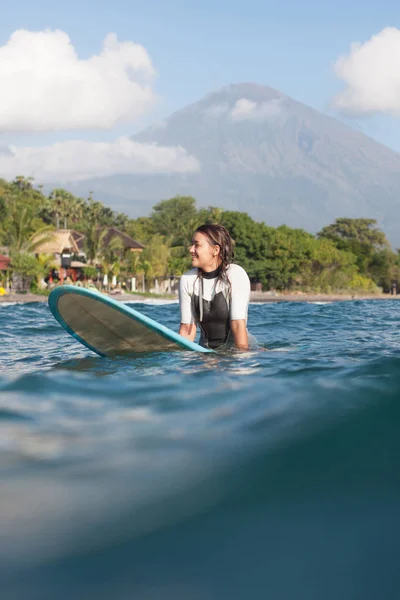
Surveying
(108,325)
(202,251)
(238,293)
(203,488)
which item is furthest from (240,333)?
(203,488)

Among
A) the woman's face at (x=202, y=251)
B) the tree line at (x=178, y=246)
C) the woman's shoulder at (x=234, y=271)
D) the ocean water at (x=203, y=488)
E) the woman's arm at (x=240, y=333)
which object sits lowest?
the ocean water at (x=203, y=488)

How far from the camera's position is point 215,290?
5.16 metres

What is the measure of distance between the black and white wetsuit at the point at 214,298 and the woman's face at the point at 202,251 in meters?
0.12

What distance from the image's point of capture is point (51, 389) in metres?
3.72

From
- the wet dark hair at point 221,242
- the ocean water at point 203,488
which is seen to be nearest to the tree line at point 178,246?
→ the wet dark hair at point 221,242

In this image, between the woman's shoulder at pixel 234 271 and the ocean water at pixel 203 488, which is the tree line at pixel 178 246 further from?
the ocean water at pixel 203 488

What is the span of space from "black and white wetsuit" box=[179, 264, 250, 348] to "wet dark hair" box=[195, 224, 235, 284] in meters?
0.04

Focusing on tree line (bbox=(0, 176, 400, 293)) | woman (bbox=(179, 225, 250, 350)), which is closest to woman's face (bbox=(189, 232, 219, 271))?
woman (bbox=(179, 225, 250, 350))

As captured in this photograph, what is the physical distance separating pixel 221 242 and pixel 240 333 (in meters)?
0.76

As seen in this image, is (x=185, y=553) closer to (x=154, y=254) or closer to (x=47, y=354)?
(x=47, y=354)

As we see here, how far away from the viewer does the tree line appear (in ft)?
171

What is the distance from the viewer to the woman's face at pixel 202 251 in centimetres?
496

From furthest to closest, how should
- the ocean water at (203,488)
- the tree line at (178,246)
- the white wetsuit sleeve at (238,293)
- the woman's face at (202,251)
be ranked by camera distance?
the tree line at (178,246) → the white wetsuit sleeve at (238,293) → the woman's face at (202,251) → the ocean water at (203,488)

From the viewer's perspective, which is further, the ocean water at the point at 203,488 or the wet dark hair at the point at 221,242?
the wet dark hair at the point at 221,242
